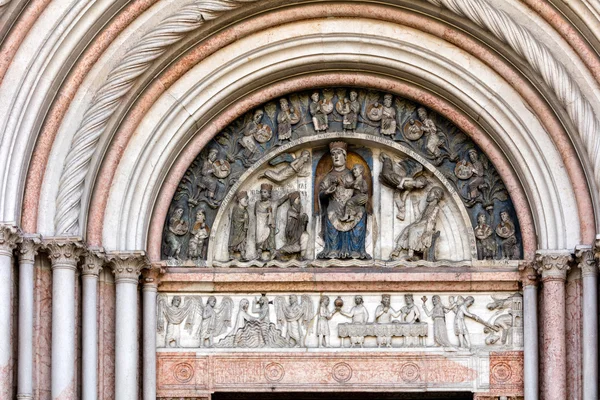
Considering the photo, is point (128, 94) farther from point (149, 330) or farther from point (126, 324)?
point (149, 330)

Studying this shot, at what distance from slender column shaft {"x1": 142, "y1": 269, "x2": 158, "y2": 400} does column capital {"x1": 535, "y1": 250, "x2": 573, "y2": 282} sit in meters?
4.92

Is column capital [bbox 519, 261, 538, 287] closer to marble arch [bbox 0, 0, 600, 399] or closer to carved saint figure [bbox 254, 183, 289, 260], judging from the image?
marble arch [bbox 0, 0, 600, 399]

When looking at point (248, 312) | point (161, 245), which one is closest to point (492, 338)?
point (248, 312)

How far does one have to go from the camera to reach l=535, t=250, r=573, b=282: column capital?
1841 centimetres

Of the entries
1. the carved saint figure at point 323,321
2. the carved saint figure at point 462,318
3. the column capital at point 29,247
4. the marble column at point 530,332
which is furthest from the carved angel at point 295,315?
the column capital at point 29,247

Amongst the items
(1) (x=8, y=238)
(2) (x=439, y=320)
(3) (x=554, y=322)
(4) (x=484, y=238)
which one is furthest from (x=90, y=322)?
(3) (x=554, y=322)

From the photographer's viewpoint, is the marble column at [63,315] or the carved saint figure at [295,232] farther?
the carved saint figure at [295,232]

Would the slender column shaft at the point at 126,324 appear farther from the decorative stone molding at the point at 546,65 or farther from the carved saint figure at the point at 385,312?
the decorative stone molding at the point at 546,65

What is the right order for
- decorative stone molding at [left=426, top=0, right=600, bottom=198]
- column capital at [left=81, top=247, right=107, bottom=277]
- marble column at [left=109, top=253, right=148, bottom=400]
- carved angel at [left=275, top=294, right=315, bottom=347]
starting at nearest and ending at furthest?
decorative stone molding at [left=426, top=0, right=600, bottom=198] → column capital at [left=81, top=247, right=107, bottom=277] → marble column at [left=109, top=253, right=148, bottom=400] → carved angel at [left=275, top=294, right=315, bottom=347]

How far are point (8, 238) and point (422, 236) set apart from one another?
17.7 ft

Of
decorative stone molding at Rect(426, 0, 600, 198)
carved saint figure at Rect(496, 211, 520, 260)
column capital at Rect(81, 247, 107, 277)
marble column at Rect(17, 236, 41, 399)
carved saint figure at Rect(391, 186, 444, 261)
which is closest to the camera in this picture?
marble column at Rect(17, 236, 41, 399)

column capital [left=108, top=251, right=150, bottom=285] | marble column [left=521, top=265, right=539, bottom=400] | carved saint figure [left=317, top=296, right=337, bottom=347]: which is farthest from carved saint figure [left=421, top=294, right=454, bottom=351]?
column capital [left=108, top=251, right=150, bottom=285]

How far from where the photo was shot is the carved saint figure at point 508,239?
1927 cm

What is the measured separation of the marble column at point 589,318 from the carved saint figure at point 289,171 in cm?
386
